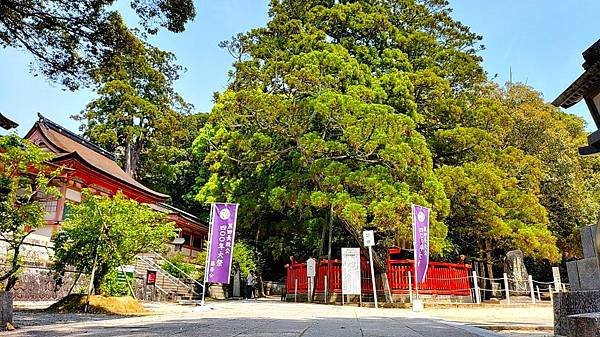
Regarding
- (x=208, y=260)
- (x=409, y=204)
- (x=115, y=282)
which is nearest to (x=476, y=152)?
(x=409, y=204)

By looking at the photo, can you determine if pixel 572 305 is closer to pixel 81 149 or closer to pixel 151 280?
pixel 151 280

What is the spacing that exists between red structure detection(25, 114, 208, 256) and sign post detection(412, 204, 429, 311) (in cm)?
738

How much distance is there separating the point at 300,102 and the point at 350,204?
3526 mm

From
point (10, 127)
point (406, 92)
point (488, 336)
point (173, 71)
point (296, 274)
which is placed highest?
point (173, 71)

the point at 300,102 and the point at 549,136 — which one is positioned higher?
the point at 549,136

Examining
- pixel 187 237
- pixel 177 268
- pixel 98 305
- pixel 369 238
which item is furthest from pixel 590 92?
pixel 187 237

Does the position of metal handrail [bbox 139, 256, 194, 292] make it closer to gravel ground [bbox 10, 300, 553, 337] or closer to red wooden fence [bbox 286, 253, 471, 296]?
red wooden fence [bbox 286, 253, 471, 296]

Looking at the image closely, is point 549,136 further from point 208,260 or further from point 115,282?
point 115,282

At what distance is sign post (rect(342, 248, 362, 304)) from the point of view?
45.0 feet

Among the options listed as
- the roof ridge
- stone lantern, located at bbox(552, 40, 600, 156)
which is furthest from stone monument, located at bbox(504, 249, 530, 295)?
the roof ridge

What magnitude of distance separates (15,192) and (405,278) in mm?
10985

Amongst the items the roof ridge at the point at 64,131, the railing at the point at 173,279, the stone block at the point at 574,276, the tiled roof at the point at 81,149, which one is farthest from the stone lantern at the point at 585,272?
the roof ridge at the point at 64,131

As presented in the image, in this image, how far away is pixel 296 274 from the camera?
17578 mm

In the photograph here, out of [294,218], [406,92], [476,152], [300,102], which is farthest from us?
[294,218]
